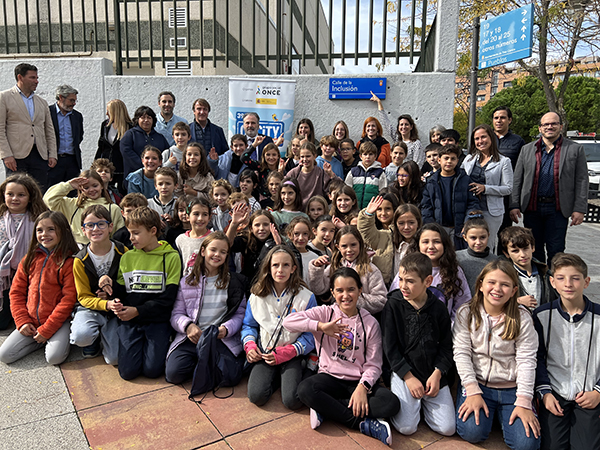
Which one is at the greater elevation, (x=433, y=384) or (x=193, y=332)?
(x=193, y=332)

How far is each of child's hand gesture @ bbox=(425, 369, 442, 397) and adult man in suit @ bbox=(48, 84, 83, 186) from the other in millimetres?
5071

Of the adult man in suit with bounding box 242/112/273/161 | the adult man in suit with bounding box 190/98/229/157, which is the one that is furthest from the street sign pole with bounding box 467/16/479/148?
the adult man in suit with bounding box 190/98/229/157

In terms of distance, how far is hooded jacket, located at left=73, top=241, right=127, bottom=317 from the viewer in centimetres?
335

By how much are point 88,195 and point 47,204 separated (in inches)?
14.9

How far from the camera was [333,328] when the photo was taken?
9.05 feet

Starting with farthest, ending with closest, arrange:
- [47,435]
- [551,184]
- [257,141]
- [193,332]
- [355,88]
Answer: [355,88] < [257,141] < [551,184] < [193,332] < [47,435]

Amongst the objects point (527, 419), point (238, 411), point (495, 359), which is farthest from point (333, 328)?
point (527, 419)

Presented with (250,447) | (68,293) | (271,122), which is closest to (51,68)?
(271,122)

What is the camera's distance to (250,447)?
242 cm

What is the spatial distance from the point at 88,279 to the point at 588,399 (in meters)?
3.53

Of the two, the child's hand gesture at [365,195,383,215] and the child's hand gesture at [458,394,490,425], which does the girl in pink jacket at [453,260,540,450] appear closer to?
the child's hand gesture at [458,394,490,425]

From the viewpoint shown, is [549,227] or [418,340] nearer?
[418,340]

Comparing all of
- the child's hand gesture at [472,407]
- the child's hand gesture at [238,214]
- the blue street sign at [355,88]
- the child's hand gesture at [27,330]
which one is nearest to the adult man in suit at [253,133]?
the blue street sign at [355,88]

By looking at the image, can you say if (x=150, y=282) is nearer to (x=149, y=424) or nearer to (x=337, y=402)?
(x=149, y=424)
